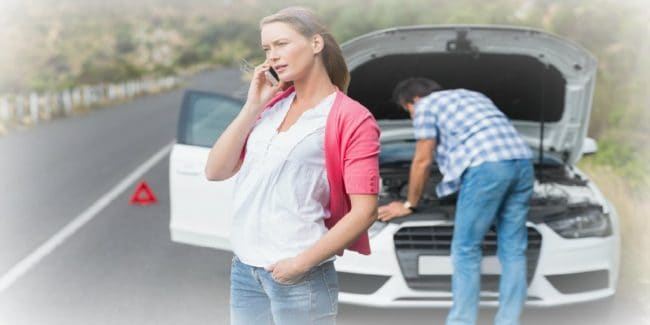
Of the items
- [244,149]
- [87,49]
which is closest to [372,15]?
[244,149]

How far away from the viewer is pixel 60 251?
796cm

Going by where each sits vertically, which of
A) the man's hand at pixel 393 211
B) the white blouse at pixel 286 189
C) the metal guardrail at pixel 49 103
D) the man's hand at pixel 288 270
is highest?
the white blouse at pixel 286 189

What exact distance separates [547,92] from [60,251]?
168 inches

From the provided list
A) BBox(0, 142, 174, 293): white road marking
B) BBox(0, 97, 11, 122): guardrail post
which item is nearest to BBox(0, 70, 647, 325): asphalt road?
BBox(0, 142, 174, 293): white road marking

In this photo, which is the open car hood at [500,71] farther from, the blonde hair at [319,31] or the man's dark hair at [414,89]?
the blonde hair at [319,31]

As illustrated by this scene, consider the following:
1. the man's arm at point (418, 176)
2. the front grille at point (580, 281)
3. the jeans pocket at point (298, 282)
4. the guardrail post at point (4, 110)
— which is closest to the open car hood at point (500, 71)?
the man's arm at point (418, 176)

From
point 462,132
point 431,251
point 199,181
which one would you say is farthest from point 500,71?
point 199,181

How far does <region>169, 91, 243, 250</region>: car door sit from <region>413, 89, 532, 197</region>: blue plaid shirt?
1.39 m

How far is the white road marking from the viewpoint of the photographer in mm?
7091

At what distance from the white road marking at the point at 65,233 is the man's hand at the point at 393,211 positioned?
2896 millimetres

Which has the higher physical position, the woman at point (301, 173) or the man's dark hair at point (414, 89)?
the woman at point (301, 173)

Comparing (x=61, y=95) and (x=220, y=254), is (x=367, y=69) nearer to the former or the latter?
(x=220, y=254)

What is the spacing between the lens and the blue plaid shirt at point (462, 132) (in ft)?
17.6

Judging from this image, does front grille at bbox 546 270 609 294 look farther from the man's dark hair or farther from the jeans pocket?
the jeans pocket
